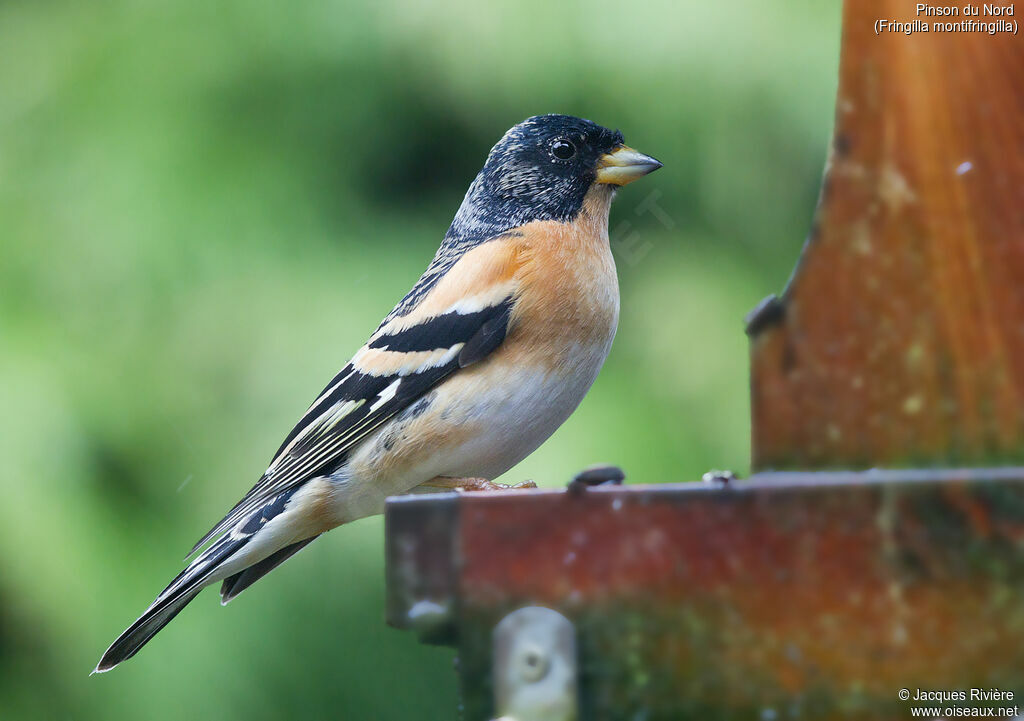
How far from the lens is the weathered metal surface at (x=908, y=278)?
131cm

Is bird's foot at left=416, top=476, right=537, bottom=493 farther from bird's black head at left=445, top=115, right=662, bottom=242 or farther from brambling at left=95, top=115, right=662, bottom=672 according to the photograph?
bird's black head at left=445, top=115, right=662, bottom=242

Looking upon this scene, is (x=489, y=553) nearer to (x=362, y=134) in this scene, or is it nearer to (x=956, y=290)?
(x=956, y=290)

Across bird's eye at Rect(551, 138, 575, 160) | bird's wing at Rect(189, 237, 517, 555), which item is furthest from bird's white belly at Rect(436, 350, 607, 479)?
bird's eye at Rect(551, 138, 575, 160)

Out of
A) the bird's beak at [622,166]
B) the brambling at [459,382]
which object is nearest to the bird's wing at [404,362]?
the brambling at [459,382]

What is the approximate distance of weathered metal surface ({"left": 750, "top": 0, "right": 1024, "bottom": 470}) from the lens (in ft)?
4.31

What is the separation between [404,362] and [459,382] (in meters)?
0.17

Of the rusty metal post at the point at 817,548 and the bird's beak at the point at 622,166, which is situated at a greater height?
the bird's beak at the point at 622,166

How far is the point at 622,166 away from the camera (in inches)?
106

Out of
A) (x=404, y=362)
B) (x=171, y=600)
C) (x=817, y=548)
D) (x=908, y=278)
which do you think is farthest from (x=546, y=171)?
(x=817, y=548)

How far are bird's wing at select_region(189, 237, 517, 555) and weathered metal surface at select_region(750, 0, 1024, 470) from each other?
3.54ft

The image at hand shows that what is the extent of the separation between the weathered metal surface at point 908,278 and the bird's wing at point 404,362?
3.54 feet

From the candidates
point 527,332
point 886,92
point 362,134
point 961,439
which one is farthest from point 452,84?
point 961,439

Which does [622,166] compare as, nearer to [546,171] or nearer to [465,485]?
[546,171]

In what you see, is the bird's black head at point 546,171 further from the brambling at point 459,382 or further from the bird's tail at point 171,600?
the bird's tail at point 171,600
